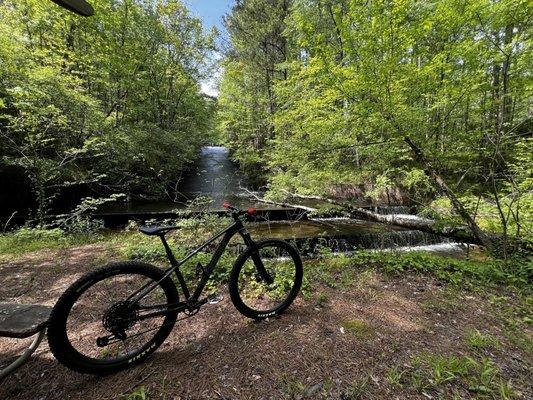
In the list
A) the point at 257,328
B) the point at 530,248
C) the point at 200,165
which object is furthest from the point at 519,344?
the point at 200,165

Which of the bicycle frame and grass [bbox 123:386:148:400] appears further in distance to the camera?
the bicycle frame

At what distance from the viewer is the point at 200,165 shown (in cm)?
2747

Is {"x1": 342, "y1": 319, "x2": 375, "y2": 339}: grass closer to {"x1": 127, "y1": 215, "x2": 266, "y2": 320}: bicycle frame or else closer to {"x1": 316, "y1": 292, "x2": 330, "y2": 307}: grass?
{"x1": 316, "y1": 292, "x2": 330, "y2": 307}: grass

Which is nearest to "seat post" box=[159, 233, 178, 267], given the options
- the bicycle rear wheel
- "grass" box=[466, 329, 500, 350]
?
the bicycle rear wheel

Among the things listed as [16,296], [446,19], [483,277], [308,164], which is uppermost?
[446,19]

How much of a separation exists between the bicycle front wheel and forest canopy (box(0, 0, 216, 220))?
16.1ft

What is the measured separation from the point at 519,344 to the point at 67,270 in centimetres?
581

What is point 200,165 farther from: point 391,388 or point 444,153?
point 391,388

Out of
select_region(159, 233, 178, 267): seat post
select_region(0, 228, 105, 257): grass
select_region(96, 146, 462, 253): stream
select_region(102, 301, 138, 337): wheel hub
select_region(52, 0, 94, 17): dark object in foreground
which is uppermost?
select_region(52, 0, 94, 17): dark object in foreground

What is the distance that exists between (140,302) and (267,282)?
4.25ft

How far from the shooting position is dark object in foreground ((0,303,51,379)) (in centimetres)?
186

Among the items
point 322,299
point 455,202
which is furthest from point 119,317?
point 455,202

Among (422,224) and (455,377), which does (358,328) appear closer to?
(455,377)

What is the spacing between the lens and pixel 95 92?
Result: 1207cm
